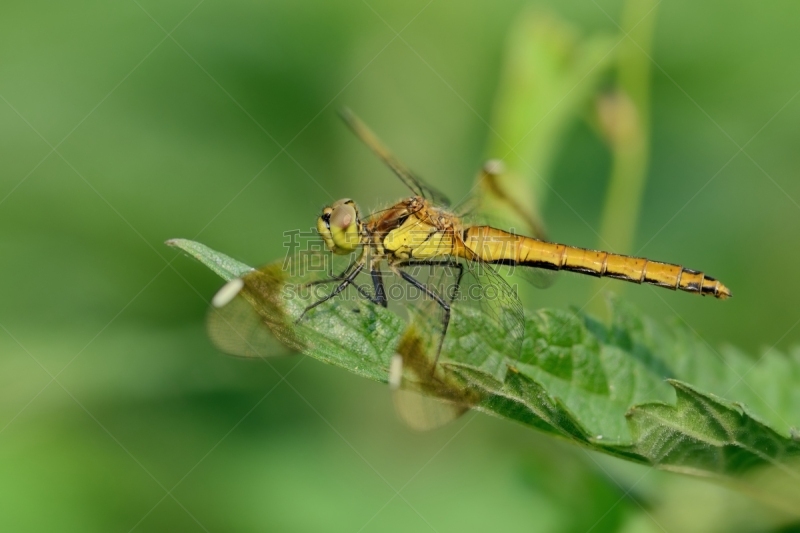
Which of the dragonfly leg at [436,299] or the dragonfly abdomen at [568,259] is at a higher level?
the dragonfly leg at [436,299]

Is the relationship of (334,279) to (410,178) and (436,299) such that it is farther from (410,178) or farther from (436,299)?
(410,178)

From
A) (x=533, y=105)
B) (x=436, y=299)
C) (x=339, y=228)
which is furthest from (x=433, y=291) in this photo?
(x=533, y=105)

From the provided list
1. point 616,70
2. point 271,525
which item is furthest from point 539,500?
point 616,70

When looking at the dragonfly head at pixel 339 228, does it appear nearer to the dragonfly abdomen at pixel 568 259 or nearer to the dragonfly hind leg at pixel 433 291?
the dragonfly hind leg at pixel 433 291

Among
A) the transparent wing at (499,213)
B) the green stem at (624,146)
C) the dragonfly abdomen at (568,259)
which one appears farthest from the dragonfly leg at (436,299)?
the green stem at (624,146)

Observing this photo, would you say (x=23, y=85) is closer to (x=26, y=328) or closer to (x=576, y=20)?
(x=26, y=328)
